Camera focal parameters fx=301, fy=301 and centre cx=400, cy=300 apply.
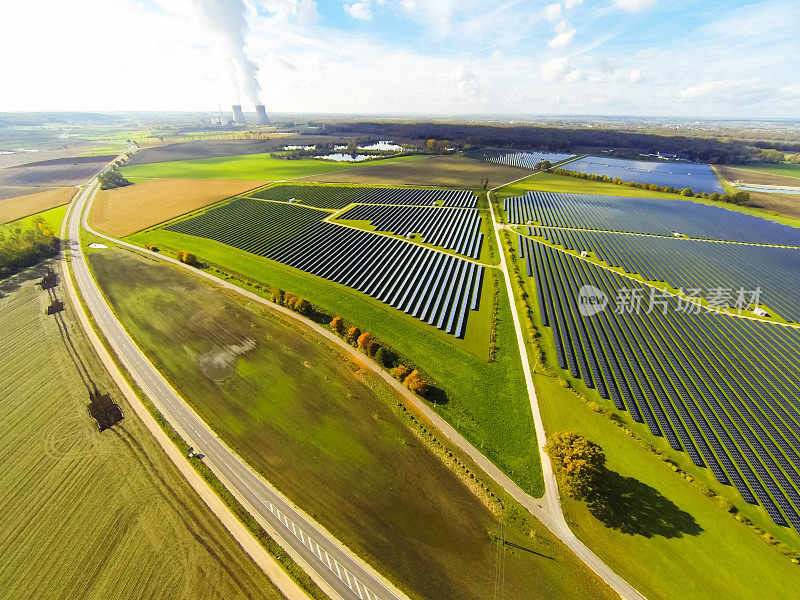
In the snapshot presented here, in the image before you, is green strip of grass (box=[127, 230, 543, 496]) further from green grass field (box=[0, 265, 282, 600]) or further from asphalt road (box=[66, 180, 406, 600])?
green grass field (box=[0, 265, 282, 600])

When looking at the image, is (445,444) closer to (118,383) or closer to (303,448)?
(303,448)

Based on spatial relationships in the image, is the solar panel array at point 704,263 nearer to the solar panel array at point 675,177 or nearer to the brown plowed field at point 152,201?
the solar panel array at point 675,177

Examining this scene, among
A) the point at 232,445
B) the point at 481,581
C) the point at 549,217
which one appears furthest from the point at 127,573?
the point at 549,217

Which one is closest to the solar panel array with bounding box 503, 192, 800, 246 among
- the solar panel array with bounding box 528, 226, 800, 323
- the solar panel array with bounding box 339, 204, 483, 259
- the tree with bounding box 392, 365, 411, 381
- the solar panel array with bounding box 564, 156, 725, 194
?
the solar panel array with bounding box 528, 226, 800, 323

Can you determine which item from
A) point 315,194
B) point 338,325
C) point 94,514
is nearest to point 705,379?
point 338,325

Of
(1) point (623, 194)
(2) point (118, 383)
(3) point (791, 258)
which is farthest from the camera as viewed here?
(1) point (623, 194)

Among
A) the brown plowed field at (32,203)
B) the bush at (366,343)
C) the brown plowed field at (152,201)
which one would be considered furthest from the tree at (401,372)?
the brown plowed field at (32,203)

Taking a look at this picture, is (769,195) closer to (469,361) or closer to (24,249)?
(469,361)
